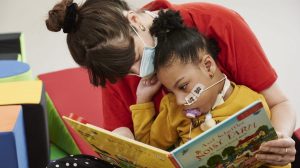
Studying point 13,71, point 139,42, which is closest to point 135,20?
point 139,42

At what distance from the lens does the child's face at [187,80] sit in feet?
3.26

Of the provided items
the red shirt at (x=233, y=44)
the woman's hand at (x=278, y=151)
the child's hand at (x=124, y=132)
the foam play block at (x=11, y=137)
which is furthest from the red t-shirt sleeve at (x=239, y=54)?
the foam play block at (x=11, y=137)

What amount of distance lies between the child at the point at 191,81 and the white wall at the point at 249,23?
4.35 feet

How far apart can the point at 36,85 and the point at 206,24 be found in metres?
0.61

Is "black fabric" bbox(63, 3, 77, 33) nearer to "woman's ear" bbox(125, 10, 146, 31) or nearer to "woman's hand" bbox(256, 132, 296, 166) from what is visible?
"woman's ear" bbox(125, 10, 146, 31)

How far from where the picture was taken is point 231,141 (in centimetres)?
85

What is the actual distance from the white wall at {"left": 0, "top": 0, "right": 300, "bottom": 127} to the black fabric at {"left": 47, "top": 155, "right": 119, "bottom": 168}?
4.81 feet

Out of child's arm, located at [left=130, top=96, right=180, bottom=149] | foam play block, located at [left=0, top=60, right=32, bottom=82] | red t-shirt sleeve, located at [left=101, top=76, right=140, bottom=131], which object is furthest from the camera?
foam play block, located at [left=0, top=60, right=32, bottom=82]

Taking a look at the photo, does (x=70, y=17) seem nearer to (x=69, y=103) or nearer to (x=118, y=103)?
(x=118, y=103)

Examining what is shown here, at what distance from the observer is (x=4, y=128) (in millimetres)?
1050

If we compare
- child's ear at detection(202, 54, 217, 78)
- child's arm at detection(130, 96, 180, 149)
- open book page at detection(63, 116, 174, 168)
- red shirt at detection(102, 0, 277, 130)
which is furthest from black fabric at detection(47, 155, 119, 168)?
child's ear at detection(202, 54, 217, 78)

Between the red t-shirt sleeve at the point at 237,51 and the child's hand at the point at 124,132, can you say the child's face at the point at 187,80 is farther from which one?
the child's hand at the point at 124,132

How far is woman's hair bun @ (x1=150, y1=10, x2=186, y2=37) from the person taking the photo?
1030 millimetres

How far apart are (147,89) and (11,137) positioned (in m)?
0.38
